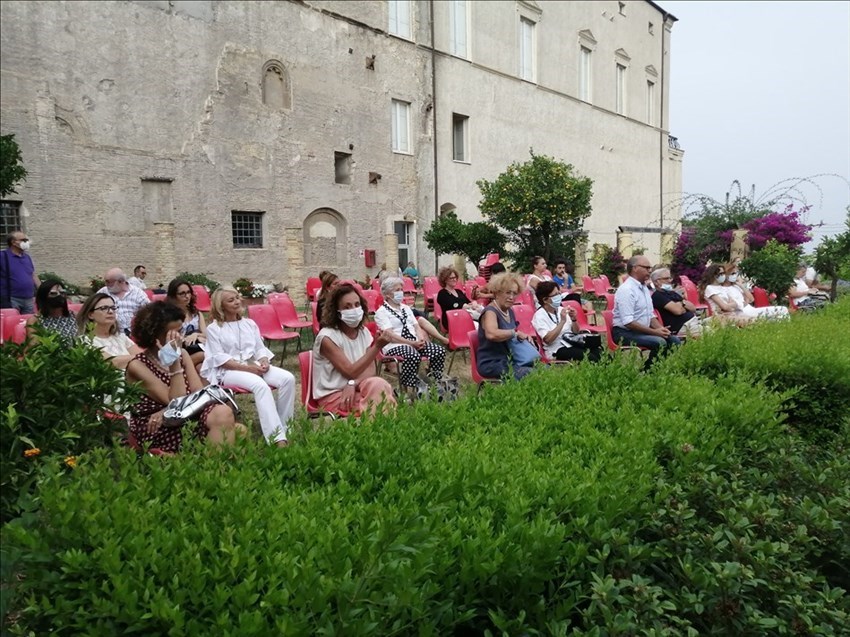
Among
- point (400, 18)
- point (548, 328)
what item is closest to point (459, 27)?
point (400, 18)

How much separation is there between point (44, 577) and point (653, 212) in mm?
44392

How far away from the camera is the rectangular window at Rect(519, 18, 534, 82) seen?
30.3 metres

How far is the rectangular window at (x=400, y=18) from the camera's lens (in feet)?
80.4

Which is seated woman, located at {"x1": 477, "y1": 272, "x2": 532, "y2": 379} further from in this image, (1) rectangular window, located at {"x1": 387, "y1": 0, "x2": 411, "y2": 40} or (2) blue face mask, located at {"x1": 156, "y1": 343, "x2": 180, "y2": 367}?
(1) rectangular window, located at {"x1": 387, "y1": 0, "x2": 411, "y2": 40}

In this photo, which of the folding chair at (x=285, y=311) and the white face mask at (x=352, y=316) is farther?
the folding chair at (x=285, y=311)

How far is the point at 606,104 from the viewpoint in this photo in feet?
121

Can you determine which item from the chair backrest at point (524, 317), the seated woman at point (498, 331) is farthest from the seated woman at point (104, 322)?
the chair backrest at point (524, 317)

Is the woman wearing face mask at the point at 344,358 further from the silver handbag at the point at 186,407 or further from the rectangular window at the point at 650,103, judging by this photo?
the rectangular window at the point at 650,103

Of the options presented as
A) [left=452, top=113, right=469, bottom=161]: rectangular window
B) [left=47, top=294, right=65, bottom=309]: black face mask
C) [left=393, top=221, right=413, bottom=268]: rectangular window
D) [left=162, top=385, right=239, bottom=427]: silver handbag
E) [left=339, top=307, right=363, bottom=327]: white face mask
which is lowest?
[left=162, top=385, right=239, bottom=427]: silver handbag

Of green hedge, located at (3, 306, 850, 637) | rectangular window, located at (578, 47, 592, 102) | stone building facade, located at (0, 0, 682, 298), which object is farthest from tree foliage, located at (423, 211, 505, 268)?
green hedge, located at (3, 306, 850, 637)

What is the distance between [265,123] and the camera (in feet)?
68.5

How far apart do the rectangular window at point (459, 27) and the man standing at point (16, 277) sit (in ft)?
69.5

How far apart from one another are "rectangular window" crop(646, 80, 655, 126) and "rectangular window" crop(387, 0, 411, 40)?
2202 cm

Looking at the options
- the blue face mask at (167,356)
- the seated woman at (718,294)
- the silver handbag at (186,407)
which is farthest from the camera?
the seated woman at (718,294)
